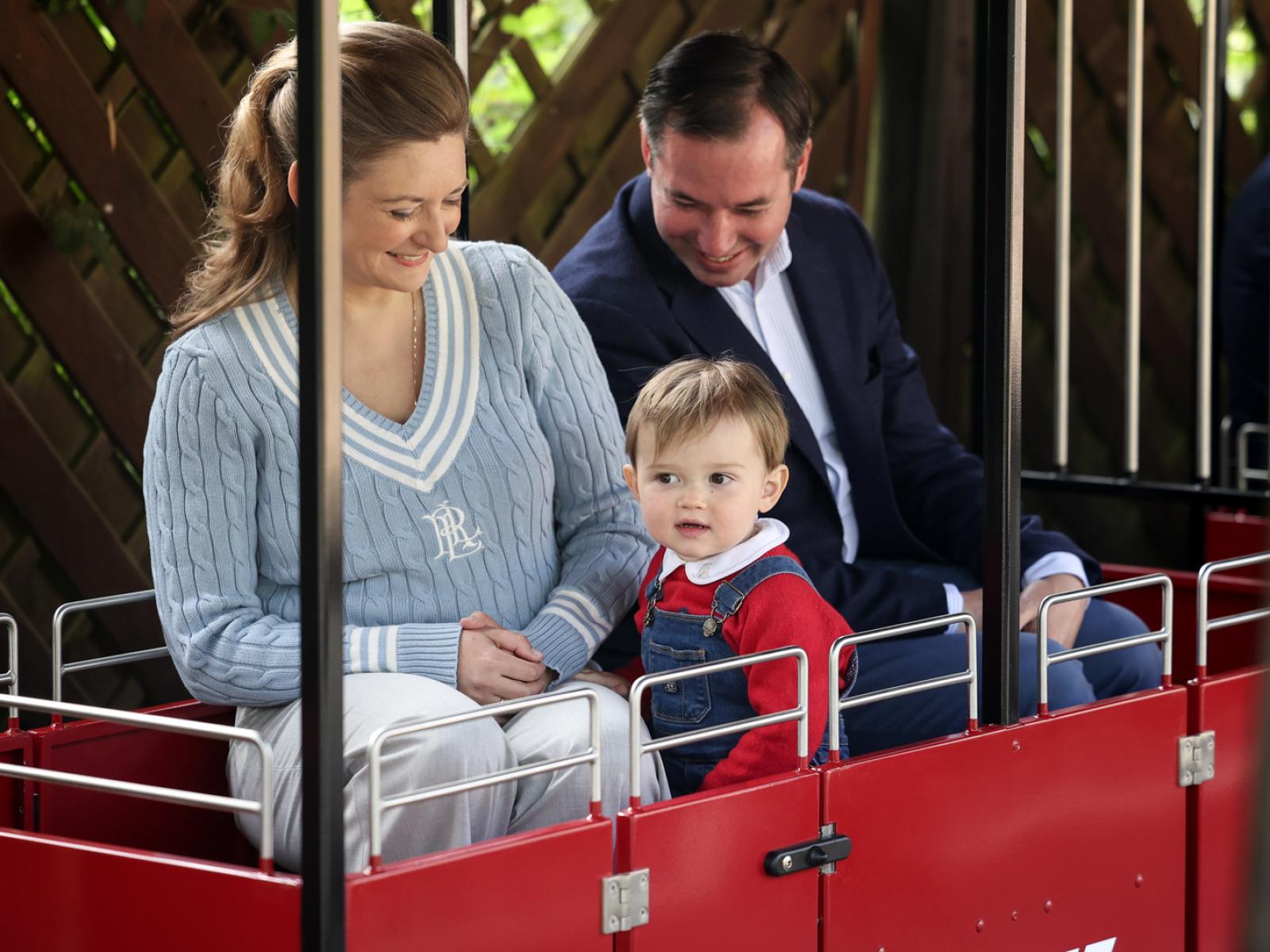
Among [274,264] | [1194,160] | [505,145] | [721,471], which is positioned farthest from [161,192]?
[1194,160]

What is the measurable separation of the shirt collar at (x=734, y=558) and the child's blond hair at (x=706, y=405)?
7 cm

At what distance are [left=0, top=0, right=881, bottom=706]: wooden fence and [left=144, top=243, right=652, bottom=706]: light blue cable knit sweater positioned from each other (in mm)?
944

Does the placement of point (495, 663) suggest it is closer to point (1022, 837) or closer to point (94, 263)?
point (1022, 837)

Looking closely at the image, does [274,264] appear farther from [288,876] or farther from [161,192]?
[161,192]

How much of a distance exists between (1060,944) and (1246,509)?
1155mm

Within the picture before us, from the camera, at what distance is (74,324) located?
254 centimetres

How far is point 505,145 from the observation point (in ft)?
9.56

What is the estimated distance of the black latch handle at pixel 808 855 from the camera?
1.46m

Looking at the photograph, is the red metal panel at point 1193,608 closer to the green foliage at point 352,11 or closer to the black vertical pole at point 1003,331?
the black vertical pole at point 1003,331

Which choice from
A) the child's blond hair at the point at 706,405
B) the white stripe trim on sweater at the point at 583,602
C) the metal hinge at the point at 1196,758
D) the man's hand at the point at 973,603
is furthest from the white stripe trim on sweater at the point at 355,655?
the metal hinge at the point at 1196,758

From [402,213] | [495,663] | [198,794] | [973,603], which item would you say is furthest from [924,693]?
[198,794]

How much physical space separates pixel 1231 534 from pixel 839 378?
2.90 feet

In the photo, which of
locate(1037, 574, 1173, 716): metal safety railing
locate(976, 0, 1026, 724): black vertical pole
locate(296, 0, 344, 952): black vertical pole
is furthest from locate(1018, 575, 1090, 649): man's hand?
locate(296, 0, 344, 952): black vertical pole

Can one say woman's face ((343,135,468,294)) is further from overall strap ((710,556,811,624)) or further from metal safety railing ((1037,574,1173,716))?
metal safety railing ((1037,574,1173,716))
